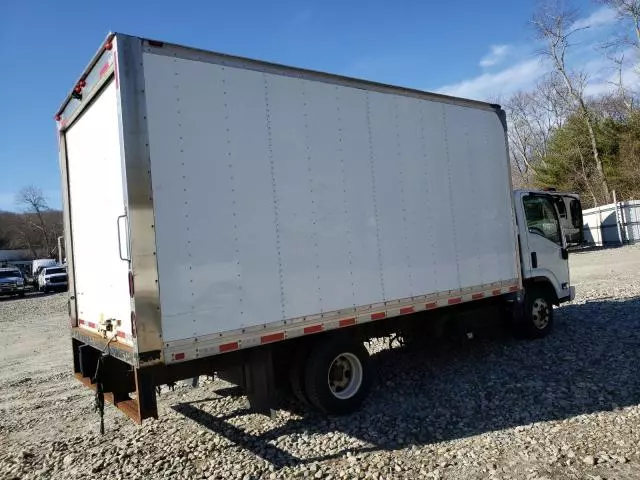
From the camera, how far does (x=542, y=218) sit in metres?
8.20

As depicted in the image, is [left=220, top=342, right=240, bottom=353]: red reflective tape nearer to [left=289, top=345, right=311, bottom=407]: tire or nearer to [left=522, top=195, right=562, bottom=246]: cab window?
[left=289, top=345, right=311, bottom=407]: tire

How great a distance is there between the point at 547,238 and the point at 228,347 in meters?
6.01

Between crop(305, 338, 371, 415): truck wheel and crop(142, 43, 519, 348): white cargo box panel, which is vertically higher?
crop(142, 43, 519, 348): white cargo box panel

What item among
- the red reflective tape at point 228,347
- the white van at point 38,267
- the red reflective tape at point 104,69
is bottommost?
the red reflective tape at point 228,347

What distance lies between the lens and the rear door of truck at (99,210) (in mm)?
4352

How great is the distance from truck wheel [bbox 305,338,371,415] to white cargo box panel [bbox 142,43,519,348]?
0.46 metres

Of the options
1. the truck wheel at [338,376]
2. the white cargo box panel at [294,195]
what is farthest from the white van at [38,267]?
the white cargo box panel at [294,195]

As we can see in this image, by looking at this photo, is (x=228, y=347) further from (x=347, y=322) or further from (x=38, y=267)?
(x=38, y=267)

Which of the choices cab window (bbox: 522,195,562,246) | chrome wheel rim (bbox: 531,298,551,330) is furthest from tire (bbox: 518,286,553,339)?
cab window (bbox: 522,195,562,246)

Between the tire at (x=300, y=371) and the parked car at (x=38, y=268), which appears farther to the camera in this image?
the parked car at (x=38, y=268)

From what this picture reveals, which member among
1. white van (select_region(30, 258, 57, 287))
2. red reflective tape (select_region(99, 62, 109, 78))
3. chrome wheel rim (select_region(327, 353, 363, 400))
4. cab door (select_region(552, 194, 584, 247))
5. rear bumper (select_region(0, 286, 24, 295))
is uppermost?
red reflective tape (select_region(99, 62, 109, 78))

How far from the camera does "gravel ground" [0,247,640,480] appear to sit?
166 inches

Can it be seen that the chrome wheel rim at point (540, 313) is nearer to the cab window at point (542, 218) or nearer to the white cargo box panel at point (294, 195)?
the cab window at point (542, 218)

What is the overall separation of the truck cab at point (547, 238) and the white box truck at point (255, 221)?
4.27ft
